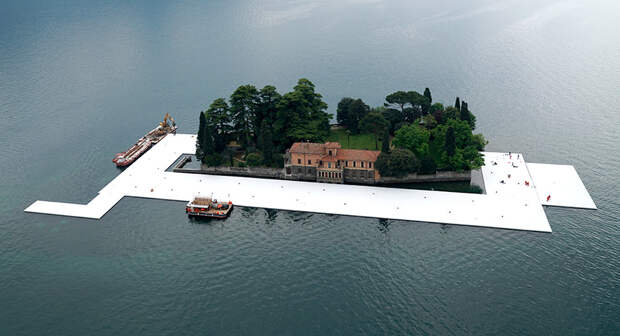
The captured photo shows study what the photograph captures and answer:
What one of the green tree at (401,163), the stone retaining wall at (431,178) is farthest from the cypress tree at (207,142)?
the green tree at (401,163)

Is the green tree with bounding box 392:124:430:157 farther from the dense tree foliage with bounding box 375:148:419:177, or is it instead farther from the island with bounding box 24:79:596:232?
the dense tree foliage with bounding box 375:148:419:177

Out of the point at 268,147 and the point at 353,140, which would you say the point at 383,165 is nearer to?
the point at 353,140

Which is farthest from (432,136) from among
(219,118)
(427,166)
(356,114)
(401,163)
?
(219,118)

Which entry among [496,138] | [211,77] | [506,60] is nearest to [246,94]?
[211,77]

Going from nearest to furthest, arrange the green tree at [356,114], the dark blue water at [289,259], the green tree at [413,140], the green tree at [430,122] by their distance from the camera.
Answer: the dark blue water at [289,259] < the green tree at [413,140] < the green tree at [430,122] < the green tree at [356,114]

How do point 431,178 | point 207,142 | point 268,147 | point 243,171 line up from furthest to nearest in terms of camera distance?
point 207,142, point 243,171, point 268,147, point 431,178

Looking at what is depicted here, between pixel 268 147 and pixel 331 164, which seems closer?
pixel 331 164

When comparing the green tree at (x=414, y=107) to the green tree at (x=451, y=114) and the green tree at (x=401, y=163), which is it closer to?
the green tree at (x=451, y=114)

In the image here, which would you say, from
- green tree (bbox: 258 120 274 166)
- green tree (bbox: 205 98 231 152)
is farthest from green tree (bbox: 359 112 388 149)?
green tree (bbox: 205 98 231 152)
